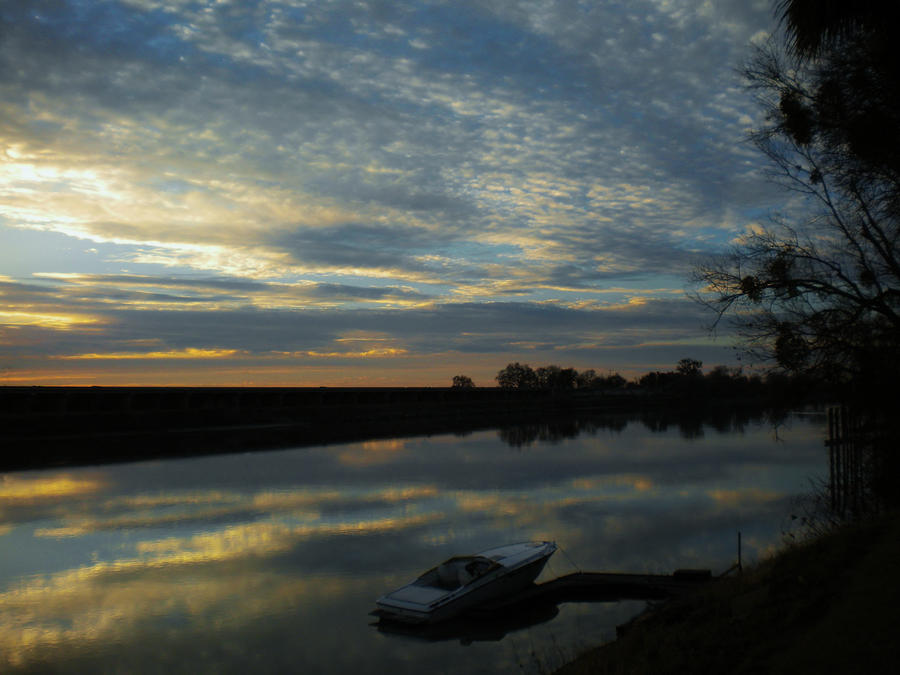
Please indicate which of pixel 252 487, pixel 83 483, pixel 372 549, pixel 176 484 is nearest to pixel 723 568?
pixel 372 549

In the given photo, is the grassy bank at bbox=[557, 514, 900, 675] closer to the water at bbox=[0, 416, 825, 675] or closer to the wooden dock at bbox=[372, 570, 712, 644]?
the water at bbox=[0, 416, 825, 675]

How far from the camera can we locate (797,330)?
14.1 meters

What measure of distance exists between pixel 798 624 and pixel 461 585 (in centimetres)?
981

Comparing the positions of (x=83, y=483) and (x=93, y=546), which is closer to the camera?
(x=93, y=546)

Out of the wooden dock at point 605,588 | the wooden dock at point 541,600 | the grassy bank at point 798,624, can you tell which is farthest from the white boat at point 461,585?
the grassy bank at point 798,624

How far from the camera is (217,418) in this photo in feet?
254

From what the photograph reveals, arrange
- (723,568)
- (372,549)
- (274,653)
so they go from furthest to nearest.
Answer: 1. (372,549)
2. (723,568)
3. (274,653)

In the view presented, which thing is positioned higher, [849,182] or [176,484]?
[849,182]

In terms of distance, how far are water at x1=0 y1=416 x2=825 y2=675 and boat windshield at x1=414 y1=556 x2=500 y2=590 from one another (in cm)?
126

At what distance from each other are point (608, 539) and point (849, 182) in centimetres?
1498

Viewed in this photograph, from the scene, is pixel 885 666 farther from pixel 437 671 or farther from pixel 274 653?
pixel 274 653

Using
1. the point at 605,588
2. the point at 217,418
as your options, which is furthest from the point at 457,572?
the point at 217,418

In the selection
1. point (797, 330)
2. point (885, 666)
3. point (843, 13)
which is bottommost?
point (885, 666)

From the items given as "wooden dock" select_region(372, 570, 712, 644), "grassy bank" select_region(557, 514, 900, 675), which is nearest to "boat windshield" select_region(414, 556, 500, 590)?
"wooden dock" select_region(372, 570, 712, 644)
